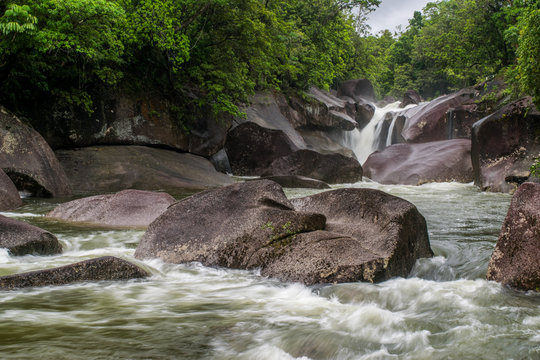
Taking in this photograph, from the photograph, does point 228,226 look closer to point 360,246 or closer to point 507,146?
point 360,246

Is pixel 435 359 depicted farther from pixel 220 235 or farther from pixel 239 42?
pixel 239 42

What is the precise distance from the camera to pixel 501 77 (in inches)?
819

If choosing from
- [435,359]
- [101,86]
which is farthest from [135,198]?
[101,86]

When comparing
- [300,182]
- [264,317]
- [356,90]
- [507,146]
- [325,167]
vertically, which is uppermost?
[356,90]

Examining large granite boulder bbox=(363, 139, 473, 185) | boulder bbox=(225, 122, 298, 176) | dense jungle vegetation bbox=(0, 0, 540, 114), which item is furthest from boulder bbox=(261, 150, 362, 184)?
dense jungle vegetation bbox=(0, 0, 540, 114)

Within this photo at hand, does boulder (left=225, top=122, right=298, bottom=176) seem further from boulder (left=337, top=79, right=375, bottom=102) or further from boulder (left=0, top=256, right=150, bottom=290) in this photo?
boulder (left=337, top=79, right=375, bottom=102)

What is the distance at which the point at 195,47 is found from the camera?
17172 millimetres

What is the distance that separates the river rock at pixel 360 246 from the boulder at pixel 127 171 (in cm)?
847

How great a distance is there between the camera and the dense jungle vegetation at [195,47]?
1110 cm

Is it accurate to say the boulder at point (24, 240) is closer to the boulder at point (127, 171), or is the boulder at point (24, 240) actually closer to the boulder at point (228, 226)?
the boulder at point (228, 226)

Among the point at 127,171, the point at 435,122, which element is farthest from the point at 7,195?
the point at 435,122

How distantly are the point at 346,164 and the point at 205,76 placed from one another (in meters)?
6.72

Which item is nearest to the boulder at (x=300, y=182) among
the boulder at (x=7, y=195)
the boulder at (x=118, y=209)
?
the boulder at (x=118, y=209)

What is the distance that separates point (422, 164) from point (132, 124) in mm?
11031
